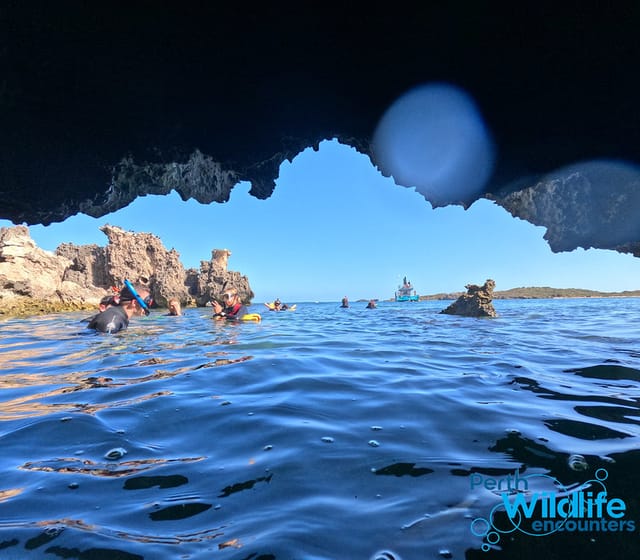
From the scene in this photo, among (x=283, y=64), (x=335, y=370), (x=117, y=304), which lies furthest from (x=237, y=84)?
(x=117, y=304)

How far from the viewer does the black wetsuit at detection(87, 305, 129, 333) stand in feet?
31.4

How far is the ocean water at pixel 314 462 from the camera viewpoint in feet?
4.98

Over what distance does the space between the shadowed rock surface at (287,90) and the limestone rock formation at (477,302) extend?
10.3 m

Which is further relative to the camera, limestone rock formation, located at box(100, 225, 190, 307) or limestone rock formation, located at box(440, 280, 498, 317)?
limestone rock formation, located at box(100, 225, 190, 307)

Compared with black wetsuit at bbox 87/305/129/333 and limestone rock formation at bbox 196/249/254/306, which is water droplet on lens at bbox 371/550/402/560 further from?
limestone rock formation at bbox 196/249/254/306

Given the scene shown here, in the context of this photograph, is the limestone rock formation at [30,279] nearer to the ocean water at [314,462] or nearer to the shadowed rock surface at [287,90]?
the shadowed rock surface at [287,90]

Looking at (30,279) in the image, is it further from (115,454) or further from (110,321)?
(115,454)

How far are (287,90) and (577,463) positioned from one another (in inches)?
243

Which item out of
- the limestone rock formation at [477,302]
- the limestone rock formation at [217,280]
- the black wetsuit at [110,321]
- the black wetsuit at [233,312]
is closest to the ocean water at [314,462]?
the black wetsuit at [110,321]

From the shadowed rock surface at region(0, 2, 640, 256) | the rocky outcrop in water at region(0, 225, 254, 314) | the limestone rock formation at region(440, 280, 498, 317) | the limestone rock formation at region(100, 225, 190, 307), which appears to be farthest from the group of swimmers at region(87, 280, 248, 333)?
the limestone rock formation at region(100, 225, 190, 307)

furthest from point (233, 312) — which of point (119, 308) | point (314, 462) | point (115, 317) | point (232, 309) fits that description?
point (314, 462)

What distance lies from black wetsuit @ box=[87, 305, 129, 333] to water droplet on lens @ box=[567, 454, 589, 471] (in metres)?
10.8

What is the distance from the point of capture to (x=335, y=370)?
16.0 ft

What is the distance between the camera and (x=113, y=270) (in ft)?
148
